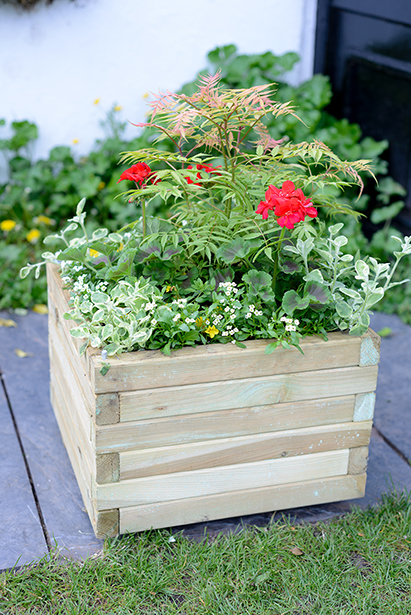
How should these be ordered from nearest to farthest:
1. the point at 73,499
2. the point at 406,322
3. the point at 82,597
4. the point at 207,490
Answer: the point at 82,597 < the point at 207,490 < the point at 73,499 < the point at 406,322

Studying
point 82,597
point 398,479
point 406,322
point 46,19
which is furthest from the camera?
point 46,19

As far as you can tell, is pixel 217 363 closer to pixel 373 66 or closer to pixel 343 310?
pixel 343 310

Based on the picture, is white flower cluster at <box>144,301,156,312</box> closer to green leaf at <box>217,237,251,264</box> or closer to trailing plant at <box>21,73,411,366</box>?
trailing plant at <box>21,73,411,366</box>

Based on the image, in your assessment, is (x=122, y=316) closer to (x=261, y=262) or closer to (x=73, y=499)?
(x=261, y=262)

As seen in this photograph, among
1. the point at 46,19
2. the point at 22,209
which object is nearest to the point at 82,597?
the point at 22,209

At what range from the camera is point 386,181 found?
10.2 feet

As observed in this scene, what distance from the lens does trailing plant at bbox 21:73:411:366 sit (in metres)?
1.38

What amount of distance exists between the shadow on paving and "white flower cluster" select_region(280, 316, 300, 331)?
569mm

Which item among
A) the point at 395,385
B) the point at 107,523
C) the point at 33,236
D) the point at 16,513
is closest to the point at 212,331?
the point at 107,523

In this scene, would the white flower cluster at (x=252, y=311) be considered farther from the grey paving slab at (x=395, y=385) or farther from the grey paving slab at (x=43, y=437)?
the grey paving slab at (x=395, y=385)

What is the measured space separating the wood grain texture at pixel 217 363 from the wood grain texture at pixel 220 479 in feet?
0.82

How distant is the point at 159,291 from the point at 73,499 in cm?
66

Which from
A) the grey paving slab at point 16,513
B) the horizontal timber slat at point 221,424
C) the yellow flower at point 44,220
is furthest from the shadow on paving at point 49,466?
the yellow flower at point 44,220

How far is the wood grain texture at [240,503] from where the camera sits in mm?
1501
